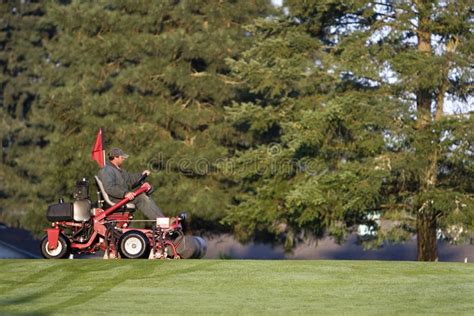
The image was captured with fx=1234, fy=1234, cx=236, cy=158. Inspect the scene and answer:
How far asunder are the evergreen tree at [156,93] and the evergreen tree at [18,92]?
1032 centimetres

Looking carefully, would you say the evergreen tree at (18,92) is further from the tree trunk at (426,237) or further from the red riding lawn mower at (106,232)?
the red riding lawn mower at (106,232)

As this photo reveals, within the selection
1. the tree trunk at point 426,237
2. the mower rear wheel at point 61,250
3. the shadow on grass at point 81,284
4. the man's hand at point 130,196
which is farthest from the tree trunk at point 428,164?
the shadow on grass at point 81,284

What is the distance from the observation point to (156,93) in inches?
1551

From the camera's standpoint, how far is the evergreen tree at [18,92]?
52.2m

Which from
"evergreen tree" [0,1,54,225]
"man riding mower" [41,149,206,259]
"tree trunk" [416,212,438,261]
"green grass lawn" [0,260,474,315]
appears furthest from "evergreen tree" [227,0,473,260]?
"evergreen tree" [0,1,54,225]

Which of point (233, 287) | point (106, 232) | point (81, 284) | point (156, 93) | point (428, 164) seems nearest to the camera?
point (233, 287)

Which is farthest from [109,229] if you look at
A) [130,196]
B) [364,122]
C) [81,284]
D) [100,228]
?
[364,122]

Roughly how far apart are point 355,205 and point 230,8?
11674 millimetres

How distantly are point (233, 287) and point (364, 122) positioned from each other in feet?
55.9

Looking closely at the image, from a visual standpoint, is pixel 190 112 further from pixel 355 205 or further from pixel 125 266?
pixel 125 266

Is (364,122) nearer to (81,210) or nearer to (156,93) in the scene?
(156,93)

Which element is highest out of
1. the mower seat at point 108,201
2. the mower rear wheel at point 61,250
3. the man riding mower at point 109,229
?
the mower seat at point 108,201

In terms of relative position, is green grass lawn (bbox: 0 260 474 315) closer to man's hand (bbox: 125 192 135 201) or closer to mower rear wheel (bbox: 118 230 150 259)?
mower rear wheel (bbox: 118 230 150 259)

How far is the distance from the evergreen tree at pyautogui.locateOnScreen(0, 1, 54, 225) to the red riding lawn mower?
34104 millimetres
